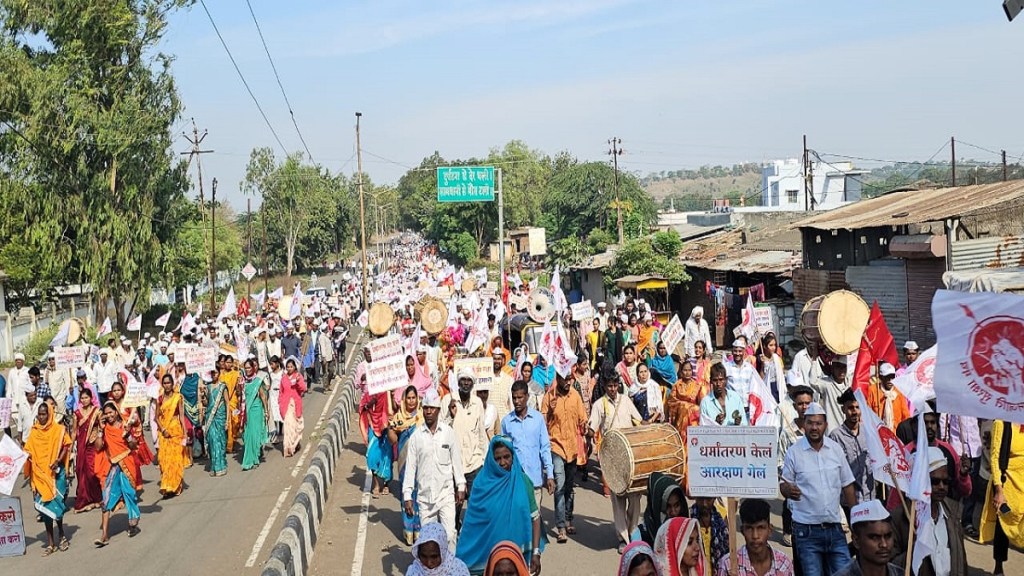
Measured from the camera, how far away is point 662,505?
6605mm

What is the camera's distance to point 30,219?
3812 cm

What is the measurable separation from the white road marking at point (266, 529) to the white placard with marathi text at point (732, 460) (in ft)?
17.5

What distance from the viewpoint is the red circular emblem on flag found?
525 centimetres

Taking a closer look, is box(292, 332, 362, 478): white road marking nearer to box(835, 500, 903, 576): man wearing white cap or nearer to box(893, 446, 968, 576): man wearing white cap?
box(893, 446, 968, 576): man wearing white cap

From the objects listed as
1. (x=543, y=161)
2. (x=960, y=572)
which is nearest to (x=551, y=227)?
(x=543, y=161)

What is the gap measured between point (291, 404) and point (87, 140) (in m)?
26.1

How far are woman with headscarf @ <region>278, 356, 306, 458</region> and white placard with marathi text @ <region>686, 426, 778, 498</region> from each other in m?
10.8

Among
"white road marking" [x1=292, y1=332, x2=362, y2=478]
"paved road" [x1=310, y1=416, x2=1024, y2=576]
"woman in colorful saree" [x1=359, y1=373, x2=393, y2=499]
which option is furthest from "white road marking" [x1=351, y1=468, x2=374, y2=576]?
"white road marking" [x1=292, y1=332, x2=362, y2=478]

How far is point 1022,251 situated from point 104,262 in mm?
31637

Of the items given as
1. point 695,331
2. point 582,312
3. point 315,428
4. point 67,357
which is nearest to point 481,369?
point 695,331

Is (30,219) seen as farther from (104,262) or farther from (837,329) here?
(837,329)

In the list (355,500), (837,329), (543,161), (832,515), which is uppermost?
(543,161)

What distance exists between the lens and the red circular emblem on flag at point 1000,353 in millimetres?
5250

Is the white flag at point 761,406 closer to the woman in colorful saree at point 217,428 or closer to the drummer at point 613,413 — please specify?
the drummer at point 613,413
